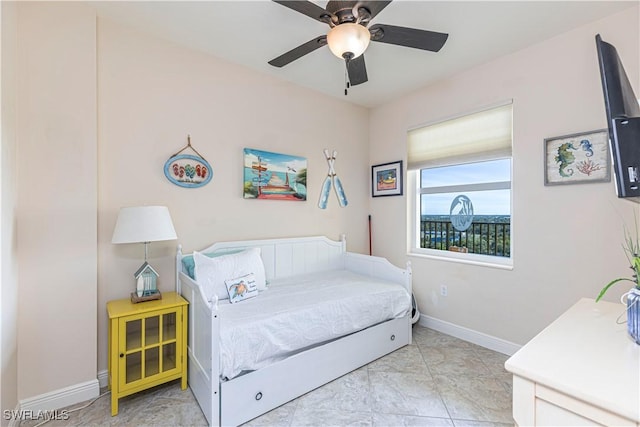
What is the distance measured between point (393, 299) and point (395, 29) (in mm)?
2013

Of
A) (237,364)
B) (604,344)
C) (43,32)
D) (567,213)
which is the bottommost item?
(237,364)

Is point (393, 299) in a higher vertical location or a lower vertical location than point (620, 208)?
lower

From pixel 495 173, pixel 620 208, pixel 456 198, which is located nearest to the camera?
pixel 620 208

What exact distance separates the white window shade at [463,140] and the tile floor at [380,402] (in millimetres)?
1842

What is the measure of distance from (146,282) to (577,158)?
10.8 ft

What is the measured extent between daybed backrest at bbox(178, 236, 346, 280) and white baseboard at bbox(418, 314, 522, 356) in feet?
3.69

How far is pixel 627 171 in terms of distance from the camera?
1.00 m

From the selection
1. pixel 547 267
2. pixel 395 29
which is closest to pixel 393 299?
pixel 547 267

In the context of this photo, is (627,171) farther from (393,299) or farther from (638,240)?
(393,299)

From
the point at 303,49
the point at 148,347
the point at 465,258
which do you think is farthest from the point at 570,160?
the point at 148,347

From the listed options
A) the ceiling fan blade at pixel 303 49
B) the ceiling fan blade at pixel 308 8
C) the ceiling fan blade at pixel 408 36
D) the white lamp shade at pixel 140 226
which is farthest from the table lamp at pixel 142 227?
the ceiling fan blade at pixel 408 36

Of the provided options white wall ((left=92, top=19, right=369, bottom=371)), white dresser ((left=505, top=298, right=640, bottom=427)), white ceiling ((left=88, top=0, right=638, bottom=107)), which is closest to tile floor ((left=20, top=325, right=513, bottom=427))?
white wall ((left=92, top=19, right=369, bottom=371))

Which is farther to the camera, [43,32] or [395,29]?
[43,32]

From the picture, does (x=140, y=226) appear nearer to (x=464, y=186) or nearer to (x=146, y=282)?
(x=146, y=282)
